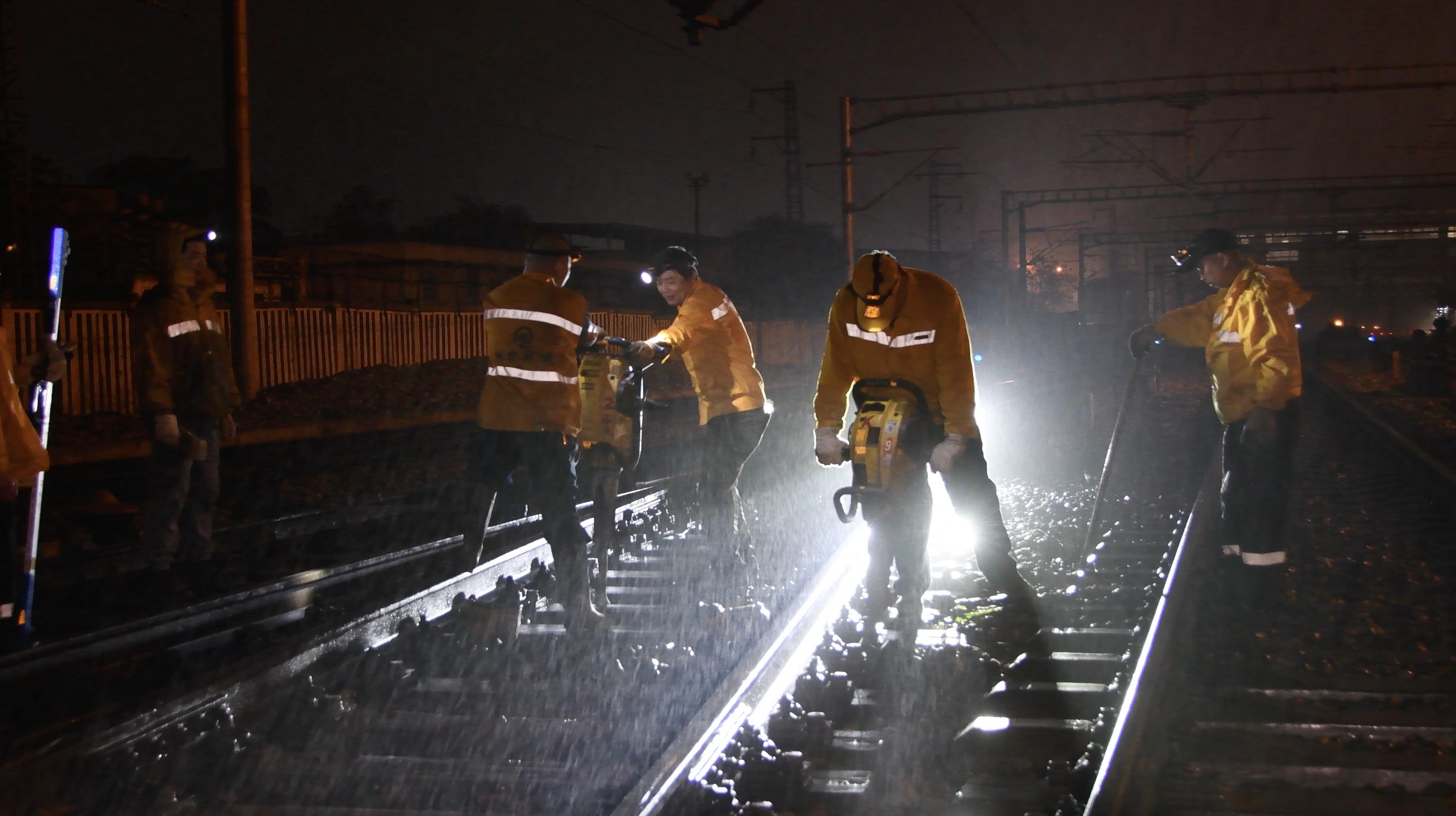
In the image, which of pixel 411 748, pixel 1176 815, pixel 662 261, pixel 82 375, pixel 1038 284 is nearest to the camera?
pixel 1176 815

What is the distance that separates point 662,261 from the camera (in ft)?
21.4

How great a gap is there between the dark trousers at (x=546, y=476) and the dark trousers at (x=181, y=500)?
2.22 m

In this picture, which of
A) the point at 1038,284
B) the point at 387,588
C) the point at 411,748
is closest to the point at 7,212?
the point at 387,588

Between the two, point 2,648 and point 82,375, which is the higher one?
point 82,375

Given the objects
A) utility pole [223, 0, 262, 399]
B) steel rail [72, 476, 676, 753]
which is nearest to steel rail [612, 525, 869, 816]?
steel rail [72, 476, 676, 753]

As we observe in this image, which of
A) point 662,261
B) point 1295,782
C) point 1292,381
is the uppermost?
point 662,261

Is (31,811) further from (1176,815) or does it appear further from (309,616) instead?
(1176,815)

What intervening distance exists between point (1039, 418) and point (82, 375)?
1487cm

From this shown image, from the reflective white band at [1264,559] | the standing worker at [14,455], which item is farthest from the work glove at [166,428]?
the reflective white band at [1264,559]

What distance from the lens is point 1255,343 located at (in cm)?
666

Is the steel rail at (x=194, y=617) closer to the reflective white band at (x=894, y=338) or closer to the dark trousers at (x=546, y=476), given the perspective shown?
the dark trousers at (x=546, y=476)

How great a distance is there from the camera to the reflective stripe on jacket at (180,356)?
688 cm

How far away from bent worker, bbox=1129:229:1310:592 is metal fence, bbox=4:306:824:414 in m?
7.23

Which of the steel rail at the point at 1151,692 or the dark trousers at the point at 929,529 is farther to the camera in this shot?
the dark trousers at the point at 929,529
